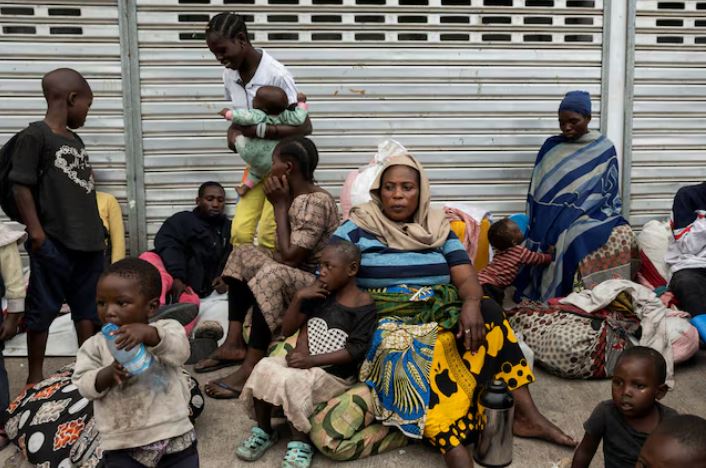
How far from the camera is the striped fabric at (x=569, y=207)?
5250mm

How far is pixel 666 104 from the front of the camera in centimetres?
592

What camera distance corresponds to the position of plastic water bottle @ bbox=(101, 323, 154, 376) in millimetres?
2191

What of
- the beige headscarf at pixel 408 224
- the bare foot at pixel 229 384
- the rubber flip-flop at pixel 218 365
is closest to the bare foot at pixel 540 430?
the beige headscarf at pixel 408 224

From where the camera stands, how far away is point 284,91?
4336 mm

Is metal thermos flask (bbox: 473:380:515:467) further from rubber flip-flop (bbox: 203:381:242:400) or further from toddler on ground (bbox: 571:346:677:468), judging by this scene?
rubber flip-flop (bbox: 203:381:242:400)

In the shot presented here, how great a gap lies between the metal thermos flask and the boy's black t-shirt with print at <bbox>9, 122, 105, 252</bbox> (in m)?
2.24

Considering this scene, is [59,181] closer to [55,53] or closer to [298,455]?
[298,455]

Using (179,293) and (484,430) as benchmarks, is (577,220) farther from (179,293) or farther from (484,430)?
(179,293)

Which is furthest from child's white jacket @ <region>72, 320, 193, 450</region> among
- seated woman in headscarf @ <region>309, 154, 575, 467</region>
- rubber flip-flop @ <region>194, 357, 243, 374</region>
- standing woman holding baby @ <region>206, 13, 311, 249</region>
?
standing woman holding baby @ <region>206, 13, 311, 249</region>

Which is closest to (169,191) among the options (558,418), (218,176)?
(218,176)

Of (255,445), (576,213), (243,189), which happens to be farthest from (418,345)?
(576,213)

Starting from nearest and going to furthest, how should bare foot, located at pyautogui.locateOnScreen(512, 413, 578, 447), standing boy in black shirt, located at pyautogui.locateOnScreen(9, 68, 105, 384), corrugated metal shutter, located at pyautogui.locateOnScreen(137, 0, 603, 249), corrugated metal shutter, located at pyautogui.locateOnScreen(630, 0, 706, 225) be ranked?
bare foot, located at pyautogui.locateOnScreen(512, 413, 578, 447), standing boy in black shirt, located at pyautogui.locateOnScreen(9, 68, 105, 384), corrugated metal shutter, located at pyautogui.locateOnScreen(137, 0, 603, 249), corrugated metal shutter, located at pyautogui.locateOnScreen(630, 0, 706, 225)

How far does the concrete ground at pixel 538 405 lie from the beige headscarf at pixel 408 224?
3.20 feet

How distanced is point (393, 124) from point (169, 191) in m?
1.83
